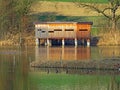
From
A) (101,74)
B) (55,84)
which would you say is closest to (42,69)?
(101,74)

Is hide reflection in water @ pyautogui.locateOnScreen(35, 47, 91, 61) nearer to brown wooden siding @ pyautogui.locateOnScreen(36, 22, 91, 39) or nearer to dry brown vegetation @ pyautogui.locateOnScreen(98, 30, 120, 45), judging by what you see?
dry brown vegetation @ pyautogui.locateOnScreen(98, 30, 120, 45)

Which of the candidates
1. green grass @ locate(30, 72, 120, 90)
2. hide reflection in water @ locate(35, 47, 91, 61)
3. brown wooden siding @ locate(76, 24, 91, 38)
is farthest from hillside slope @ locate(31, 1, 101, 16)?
green grass @ locate(30, 72, 120, 90)

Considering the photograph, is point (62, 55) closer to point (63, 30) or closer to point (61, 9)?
point (63, 30)

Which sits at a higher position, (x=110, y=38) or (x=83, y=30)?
(x=83, y=30)

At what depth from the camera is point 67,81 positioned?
131 ft

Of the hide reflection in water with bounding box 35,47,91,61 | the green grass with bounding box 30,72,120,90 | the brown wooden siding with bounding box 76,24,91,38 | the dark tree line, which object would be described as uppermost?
the dark tree line

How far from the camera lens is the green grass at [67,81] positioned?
37069mm

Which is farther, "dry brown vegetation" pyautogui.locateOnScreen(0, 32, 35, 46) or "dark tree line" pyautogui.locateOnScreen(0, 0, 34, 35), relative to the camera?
"dark tree line" pyautogui.locateOnScreen(0, 0, 34, 35)

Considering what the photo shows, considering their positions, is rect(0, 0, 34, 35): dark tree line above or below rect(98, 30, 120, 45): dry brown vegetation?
above

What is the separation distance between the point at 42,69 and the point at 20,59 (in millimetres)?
10694

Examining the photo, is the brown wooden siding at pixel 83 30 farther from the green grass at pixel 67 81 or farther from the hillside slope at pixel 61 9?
the green grass at pixel 67 81

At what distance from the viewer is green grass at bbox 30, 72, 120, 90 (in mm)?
37069

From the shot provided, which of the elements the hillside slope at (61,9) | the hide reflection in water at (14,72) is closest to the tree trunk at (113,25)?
the hillside slope at (61,9)

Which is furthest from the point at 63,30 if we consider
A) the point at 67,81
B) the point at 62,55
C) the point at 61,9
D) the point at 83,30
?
the point at 67,81
